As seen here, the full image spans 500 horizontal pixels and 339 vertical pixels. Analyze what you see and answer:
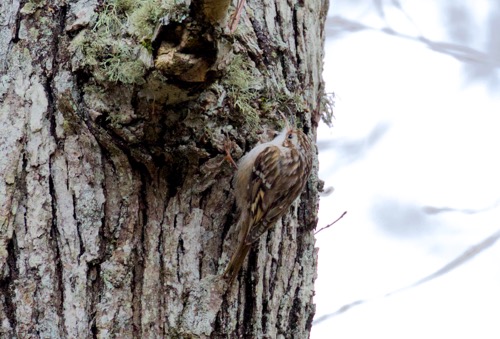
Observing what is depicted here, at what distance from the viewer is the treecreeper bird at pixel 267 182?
2.02 m

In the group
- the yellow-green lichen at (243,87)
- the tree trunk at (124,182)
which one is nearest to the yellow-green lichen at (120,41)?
the tree trunk at (124,182)

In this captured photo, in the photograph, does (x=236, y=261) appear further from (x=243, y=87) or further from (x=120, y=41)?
(x=120, y=41)

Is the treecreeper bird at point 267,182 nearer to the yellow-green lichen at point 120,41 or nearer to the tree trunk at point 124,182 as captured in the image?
the tree trunk at point 124,182

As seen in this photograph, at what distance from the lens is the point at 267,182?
2.49 m

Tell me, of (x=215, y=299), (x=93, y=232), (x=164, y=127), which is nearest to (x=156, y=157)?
(x=164, y=127)

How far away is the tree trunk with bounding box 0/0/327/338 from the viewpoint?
5.94ft

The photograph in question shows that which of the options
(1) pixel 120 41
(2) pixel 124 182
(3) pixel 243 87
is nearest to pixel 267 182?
(3) pixel 243 87

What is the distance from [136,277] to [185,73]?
0.49 metres

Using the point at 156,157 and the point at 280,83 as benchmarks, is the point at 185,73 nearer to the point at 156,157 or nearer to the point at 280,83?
the point at 156,157

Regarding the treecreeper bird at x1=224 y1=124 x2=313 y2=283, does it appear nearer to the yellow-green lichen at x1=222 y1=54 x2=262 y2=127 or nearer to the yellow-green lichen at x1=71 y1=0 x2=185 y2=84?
the yellow-green lichen at x1=222 y1=54 x2=262 y2=127

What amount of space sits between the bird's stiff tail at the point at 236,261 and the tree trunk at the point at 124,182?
0.08ft

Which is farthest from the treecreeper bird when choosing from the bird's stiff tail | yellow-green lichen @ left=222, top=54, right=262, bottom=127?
yellow-green lichen @ left=222, top=54, right=262, bottom=127

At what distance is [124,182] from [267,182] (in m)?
0.65

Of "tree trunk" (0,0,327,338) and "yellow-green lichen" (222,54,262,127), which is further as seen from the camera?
"yellow-green lichen" (222,54,262,127)
